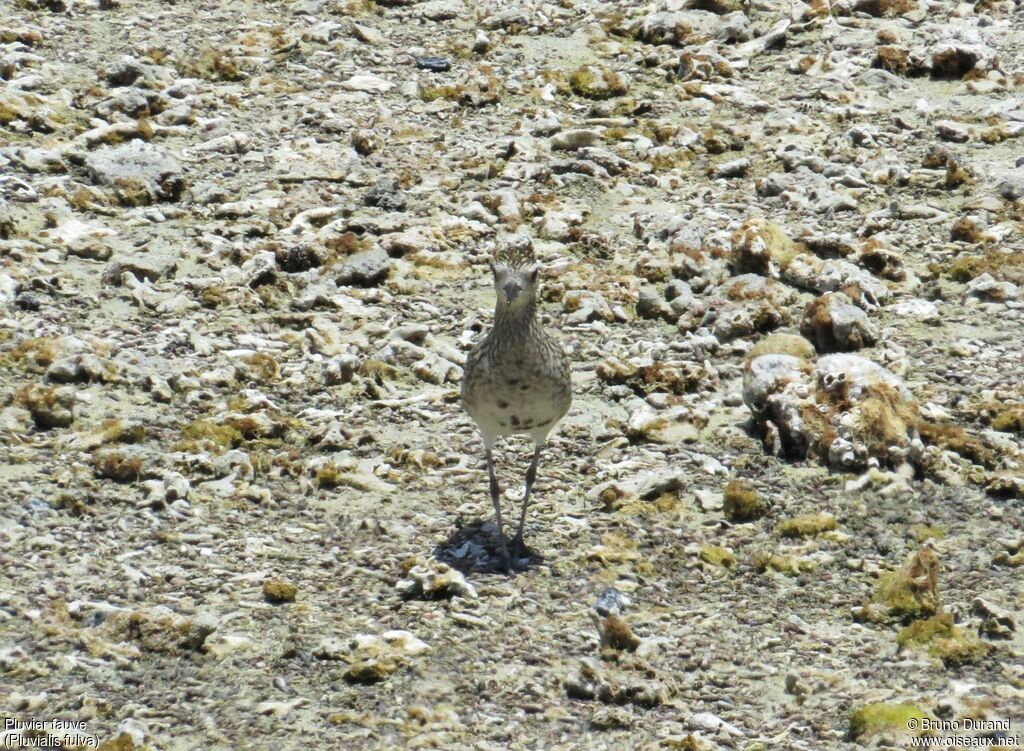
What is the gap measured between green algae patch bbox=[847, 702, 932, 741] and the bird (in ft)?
8.17

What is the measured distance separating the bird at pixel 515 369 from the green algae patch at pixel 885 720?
2.49 metres

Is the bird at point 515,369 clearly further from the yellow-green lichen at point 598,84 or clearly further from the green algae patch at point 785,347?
the yellow-green lichen at point 598,84

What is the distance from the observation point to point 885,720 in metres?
7.83

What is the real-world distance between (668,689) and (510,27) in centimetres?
1052

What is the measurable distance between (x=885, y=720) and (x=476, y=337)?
214 inches

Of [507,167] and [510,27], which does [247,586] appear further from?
[510,27]

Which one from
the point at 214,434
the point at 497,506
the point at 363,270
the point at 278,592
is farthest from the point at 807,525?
the point at 363,270

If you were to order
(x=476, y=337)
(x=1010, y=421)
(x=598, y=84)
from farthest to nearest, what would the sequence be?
(x=598, y=84), (x=476, y=337), (x=1010, y=421)

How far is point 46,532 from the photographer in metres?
9.48

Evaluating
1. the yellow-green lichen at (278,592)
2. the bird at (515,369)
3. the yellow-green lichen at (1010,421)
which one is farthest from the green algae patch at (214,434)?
the yellow-green lichen at (1010,421)

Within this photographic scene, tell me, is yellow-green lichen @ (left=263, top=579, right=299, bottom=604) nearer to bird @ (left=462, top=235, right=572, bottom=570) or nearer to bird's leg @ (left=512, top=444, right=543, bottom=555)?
bird @ (left=462, top=235, right=572, bottom=570)

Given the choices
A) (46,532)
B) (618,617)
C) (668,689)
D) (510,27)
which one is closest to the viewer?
(668,689)

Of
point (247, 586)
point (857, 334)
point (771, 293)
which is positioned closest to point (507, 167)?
point (771, 293)

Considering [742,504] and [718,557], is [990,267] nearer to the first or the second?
[742,504]
